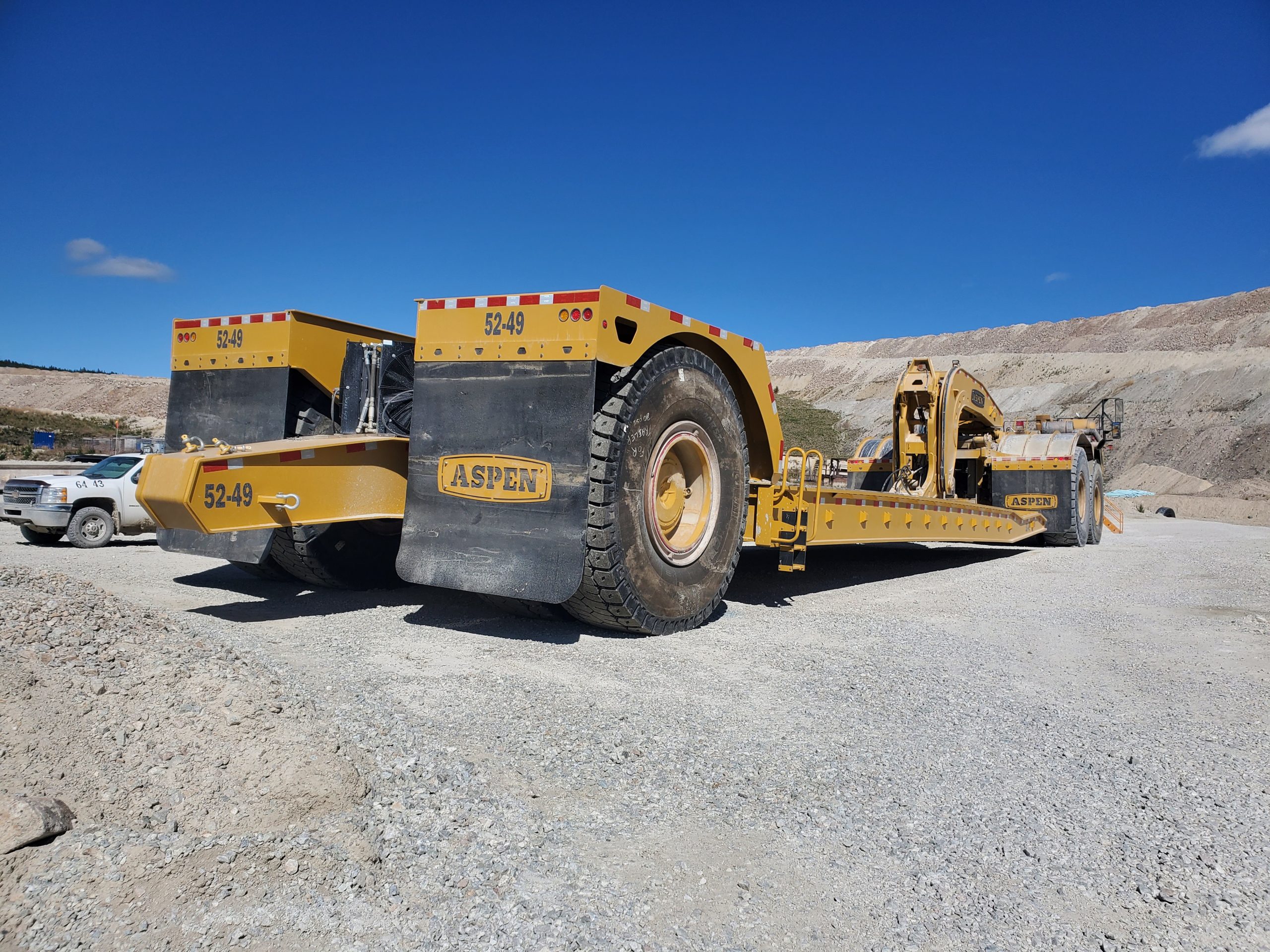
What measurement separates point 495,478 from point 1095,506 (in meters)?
11.2

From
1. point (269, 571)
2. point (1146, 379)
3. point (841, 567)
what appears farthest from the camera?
point (1146, 379)

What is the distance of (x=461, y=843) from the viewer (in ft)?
7.82

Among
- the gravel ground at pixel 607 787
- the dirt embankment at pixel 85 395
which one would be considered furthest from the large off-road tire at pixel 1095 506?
the dirt embankment at pixel 85 395

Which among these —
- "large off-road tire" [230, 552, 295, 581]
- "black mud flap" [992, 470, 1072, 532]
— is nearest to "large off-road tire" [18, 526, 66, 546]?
"large off-road tire" [230, 552, 295, 581]

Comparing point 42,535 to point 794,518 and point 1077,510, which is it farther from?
point 1077,510

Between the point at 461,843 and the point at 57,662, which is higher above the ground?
the point at 57,662

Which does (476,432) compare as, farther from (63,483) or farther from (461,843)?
(63,483)

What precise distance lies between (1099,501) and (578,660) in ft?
37.6

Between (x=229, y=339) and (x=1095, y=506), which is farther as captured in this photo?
(x=1095, y=506)

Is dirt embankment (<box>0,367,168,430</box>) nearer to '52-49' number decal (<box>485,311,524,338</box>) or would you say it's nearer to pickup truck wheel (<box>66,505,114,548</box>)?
pickup truck wheel (<box>66,505,114,548</box>)

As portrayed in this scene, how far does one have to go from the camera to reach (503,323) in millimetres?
4578

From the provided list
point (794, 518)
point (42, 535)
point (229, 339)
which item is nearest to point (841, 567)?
point (794, 518)

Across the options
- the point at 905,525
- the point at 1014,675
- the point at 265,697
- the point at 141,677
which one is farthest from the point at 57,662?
the point at 905,525

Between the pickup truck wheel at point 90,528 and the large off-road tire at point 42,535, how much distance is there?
0.43 ft
